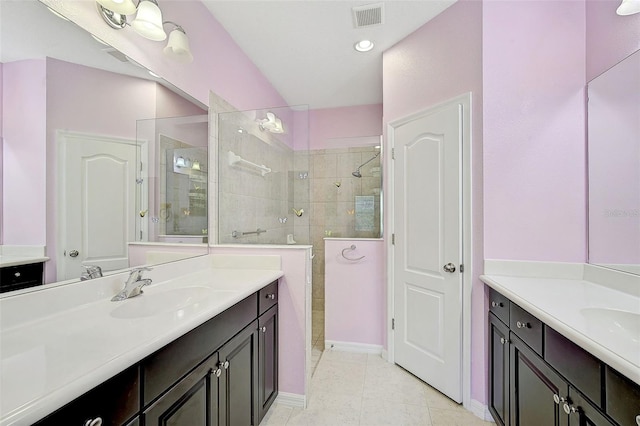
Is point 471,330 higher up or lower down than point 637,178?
lower down

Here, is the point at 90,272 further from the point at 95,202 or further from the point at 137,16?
the point at 137,16

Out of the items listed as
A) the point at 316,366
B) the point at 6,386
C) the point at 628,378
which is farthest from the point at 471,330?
the point at 6,386

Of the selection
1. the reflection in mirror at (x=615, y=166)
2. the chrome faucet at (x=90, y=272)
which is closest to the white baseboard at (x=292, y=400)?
the chrome faucet at (x=90, y=272)

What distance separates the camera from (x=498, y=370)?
5.12 ft

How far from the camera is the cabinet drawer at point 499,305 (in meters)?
1.45

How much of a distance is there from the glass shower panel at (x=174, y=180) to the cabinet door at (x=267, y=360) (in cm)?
72

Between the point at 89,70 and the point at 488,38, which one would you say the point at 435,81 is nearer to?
the point at 488,38

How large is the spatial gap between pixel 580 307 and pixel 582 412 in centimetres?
42

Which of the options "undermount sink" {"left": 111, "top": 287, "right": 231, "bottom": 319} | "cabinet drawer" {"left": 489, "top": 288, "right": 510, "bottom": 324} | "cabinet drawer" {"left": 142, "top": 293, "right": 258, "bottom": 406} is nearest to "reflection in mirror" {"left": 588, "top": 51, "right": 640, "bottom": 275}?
"cabinet drawer" {"left": 489, "top": 288, "right": 510, "bottom": 324}

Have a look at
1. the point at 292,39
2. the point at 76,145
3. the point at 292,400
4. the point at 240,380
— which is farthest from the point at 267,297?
the point at 292,39

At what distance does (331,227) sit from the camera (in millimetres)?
3377

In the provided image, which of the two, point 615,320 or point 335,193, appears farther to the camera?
point 335,193

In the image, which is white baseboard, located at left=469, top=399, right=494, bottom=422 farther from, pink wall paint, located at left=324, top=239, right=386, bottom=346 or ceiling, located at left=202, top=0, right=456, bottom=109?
ceiling, located at left=202, top=0, right=456, bottom=109

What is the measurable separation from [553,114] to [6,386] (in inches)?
98.3
